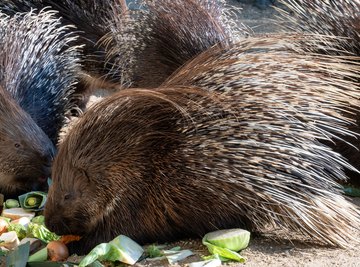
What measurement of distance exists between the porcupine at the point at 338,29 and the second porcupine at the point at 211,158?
63 cm

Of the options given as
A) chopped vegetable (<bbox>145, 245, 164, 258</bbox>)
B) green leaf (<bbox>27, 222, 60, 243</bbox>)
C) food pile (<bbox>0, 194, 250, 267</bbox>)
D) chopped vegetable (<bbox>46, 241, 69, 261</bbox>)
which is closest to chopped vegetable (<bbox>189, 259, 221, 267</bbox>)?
food pile (<bbox>0, 194, 250, 267</bbox>)

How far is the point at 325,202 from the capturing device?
8.73ft

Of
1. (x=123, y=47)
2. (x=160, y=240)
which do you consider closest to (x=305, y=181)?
(x=160, y=240)

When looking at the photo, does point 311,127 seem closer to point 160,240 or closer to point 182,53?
point 160,240

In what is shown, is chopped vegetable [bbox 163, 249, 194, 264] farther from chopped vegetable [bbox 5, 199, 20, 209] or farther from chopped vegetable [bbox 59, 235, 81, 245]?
chopped vegetable [bbox 5, 199, 20, 209]

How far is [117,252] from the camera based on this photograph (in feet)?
8.65

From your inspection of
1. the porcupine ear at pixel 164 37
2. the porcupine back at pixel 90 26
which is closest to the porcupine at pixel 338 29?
the porcupine ear at pixel 164 37

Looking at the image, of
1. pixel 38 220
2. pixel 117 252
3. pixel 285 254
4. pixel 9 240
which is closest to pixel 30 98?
pixel 38 220

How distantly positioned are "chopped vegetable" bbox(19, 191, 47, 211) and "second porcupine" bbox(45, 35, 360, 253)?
1.82ft

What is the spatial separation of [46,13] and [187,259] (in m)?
2.47

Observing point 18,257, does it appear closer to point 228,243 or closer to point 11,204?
point 228,243

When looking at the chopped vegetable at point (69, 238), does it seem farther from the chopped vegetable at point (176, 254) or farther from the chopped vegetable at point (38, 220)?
the chopped vegetable at point (176, 254)

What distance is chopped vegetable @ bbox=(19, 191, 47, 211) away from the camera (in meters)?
3.46

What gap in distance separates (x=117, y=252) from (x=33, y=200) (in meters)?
0.96
